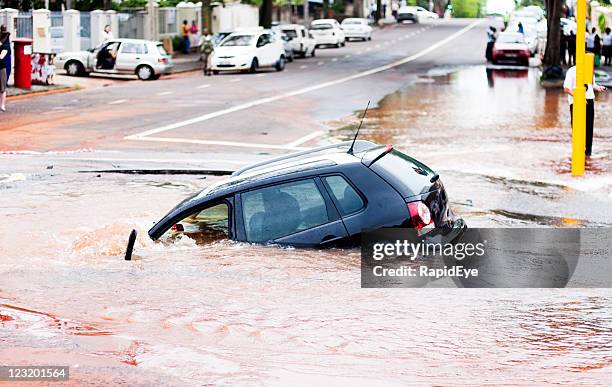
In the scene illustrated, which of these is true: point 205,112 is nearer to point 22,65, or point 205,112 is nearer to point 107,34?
point 22,65

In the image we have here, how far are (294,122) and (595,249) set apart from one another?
14956mm

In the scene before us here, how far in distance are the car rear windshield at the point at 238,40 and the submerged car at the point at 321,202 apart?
35746mm

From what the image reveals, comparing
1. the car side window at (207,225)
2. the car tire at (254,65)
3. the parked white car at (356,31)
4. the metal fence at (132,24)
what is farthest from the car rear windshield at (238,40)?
the car side window at (207,225)

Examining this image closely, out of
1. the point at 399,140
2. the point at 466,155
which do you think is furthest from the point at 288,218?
the point at 399,140

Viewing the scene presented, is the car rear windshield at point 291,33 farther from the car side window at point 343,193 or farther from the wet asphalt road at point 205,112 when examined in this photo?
the car side window at point 343,193

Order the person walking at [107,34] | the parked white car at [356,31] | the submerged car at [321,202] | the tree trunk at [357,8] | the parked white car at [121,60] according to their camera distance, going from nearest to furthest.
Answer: the submerged car at [321,202]
the parked white car at [121,60]
the person walking at [107,34]
the parked white car at [356,31]
the tree trunk at [357,8]

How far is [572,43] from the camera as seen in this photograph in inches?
1836

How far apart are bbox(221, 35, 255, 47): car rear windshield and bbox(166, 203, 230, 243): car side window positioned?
117 ft

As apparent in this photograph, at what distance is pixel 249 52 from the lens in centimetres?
4509

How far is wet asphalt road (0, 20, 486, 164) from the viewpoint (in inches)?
866

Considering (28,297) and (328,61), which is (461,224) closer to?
(28,297)

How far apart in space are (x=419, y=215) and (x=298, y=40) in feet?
158

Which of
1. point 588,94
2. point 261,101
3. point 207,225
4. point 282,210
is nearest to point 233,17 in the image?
point 261,101

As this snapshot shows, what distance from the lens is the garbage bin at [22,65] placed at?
1373 inches
